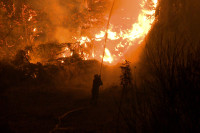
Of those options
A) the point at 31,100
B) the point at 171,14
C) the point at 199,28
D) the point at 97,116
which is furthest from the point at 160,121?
the point at 171,14

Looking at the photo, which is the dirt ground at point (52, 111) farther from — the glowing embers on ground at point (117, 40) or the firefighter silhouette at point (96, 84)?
the glowing embers on ground at point (117, 40)

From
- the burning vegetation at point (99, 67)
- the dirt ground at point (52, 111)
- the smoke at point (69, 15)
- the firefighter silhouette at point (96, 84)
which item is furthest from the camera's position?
the smoke at point (69, 15)

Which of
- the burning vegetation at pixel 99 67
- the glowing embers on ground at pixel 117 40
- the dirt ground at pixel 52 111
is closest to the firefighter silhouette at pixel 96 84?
the burning vegetation at pixel 99 67

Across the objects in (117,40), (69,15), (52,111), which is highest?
(69,15)

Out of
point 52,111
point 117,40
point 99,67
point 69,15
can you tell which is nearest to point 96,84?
point 52,111

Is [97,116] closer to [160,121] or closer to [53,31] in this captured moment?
[160,121]

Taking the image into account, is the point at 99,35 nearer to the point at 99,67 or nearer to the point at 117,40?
the point at 117,40

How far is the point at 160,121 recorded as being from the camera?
3.37 m

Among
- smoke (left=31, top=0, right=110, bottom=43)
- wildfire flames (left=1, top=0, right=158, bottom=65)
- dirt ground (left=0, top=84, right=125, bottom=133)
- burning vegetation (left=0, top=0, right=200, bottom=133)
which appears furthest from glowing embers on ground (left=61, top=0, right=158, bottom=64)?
dirt ground (left=0, top=84, right=125, bottom=133)

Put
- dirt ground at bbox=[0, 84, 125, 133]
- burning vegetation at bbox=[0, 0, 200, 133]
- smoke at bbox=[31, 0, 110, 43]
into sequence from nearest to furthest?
1. burning vegetation at bbox=[0, 0, 200, 133]
2. dirt ground at bbox=[0, 84, 125, 133]
3. smoke at bbox=[31, 0, 110, 43]

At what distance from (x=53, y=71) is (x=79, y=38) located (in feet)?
29.8

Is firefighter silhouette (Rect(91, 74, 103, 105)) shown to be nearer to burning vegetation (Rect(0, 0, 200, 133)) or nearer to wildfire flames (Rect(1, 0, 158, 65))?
burning vegetation (Rect(0, 0, 200, 133))

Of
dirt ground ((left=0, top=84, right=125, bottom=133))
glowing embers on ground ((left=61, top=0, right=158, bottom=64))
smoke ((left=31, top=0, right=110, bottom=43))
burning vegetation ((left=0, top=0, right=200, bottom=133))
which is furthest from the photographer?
smoke ((left=31, top=0, right=110, bottom=43))

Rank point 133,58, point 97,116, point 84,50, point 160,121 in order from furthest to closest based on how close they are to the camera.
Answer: point 84,50 → point 133,58 → point 97,116 → point 160,121
